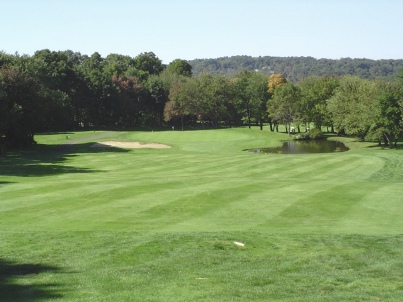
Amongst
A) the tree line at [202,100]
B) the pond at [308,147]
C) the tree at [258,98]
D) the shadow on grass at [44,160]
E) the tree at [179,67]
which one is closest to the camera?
the shadow on grass at [44,160]

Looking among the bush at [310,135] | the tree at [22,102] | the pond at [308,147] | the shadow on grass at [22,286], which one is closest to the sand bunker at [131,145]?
the tree at [22,102]

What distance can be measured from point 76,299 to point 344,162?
4074cm

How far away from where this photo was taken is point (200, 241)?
610 inches

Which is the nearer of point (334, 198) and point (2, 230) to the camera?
point (2, 230)

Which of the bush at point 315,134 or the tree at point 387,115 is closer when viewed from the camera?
the tree at point 387,115

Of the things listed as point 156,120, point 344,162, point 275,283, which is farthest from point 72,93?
point 275,283

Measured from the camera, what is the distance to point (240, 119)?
13562 cm

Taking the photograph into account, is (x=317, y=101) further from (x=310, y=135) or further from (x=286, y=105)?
(x=310, y=135)

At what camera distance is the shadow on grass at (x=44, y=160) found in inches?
1602

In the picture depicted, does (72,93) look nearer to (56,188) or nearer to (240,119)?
(240,119)

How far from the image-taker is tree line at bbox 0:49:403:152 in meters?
78.1

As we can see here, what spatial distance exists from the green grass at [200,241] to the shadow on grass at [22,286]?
0.02 meters

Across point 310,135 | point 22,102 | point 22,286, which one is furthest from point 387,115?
point 22,286

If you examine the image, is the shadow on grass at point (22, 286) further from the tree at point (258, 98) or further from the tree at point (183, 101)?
the tree at point (258, 98)
